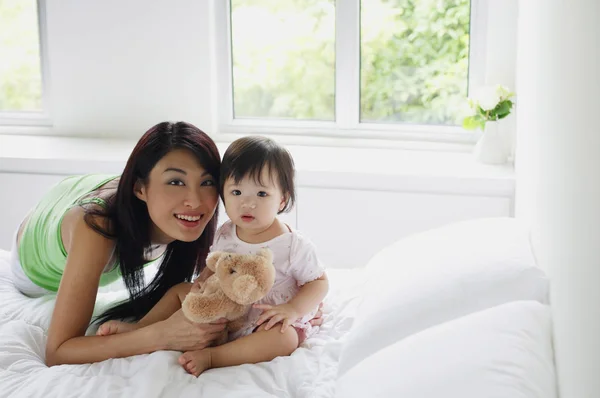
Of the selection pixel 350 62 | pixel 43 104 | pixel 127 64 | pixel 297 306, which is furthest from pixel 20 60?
pixel 297 306

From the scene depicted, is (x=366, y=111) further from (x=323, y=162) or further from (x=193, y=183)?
(x=193, y=183)

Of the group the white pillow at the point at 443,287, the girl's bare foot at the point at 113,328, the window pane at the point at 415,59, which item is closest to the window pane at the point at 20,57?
the window pane at the point at 415,59

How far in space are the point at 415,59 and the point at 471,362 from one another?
90.3 inches

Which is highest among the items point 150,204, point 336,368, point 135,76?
point 135,76

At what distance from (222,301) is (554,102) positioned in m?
0.73

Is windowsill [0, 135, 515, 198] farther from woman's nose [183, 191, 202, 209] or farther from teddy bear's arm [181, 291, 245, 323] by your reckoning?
teddy bear's arm [181, 291, 245, 323]

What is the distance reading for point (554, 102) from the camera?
132 cm

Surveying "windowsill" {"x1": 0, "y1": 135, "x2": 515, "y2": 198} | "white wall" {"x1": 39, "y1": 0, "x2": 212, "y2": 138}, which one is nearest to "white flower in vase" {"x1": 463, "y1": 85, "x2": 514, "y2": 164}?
"windowsill" {"x1": 0, "y1": 135, "x2": 515, "y2": 198}

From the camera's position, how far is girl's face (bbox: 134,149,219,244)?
5.58 feet

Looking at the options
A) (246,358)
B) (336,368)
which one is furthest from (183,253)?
(336,368)

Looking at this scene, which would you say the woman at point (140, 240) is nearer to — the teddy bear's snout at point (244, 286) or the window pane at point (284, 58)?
the teddy bear's snout at point (244, 286)

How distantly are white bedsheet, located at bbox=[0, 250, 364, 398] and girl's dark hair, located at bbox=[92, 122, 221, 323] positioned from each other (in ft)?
0.67

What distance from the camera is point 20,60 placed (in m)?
3.79

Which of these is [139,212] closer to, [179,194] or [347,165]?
[179,194]
